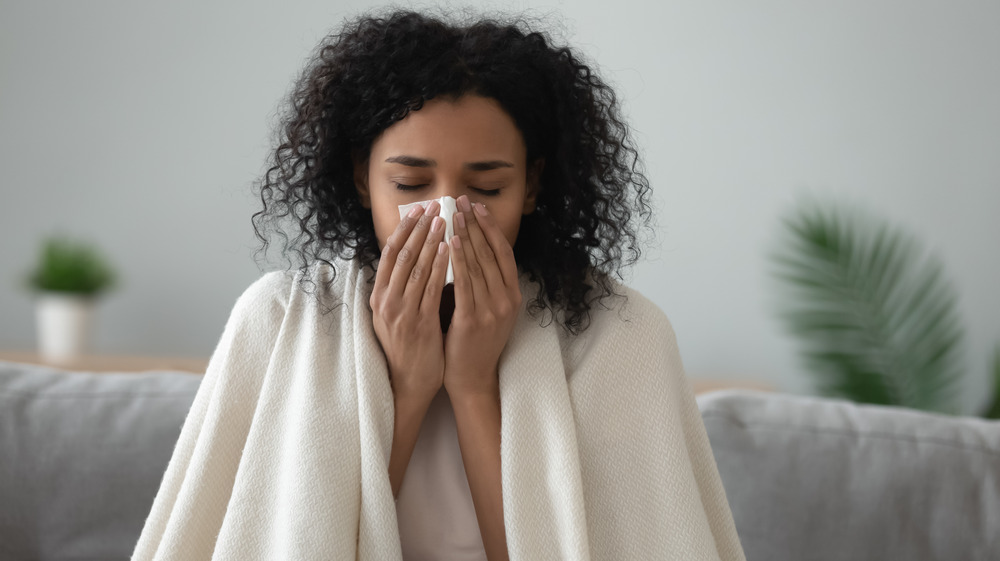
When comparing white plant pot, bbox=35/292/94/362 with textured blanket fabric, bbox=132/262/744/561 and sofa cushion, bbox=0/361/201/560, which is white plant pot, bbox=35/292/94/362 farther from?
textured blanket fabric, bbox=132/262/744/561

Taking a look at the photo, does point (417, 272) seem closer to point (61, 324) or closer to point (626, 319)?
point (626, 319)

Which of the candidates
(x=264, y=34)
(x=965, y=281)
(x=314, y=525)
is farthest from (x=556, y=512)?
(x=264, y=34)

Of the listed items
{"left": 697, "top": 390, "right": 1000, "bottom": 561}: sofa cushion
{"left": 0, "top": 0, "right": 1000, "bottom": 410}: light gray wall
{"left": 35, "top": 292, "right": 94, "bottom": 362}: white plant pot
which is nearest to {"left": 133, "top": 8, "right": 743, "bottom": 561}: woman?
{"left": 697, "top": 390, "right": 1000, "bottom": 561}: sofa cushion

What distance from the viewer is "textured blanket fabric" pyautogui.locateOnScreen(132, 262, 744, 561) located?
3.19 ft

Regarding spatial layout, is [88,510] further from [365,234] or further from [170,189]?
[170,189]

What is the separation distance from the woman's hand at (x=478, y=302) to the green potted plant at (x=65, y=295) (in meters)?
1.85

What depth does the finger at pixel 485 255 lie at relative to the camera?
99 cm

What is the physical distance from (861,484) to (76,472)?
1.33 metres

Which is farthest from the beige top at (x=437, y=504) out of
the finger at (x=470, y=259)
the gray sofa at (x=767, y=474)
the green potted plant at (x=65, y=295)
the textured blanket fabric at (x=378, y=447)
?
the green potted plant at (x=65, y=295)

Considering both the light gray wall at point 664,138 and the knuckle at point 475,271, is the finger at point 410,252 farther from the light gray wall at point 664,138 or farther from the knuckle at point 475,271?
the light gray wall at point 664,138

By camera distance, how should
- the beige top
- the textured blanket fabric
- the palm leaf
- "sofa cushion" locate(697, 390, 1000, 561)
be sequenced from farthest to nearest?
the palm leaf < "sofa cushion" locate(697, 390, 1000, 561) < the beige top < the textured blanket fabric

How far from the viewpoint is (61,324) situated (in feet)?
8.19

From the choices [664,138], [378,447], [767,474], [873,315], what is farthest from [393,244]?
[873,315]

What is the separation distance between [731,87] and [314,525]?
199cm
